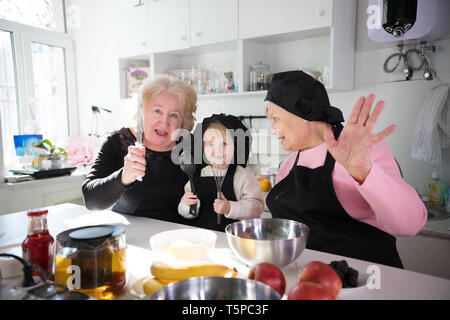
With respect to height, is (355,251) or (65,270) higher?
(65,270)

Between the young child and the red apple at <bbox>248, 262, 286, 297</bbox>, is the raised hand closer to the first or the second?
the young child

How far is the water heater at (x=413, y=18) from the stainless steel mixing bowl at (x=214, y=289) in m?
1.79

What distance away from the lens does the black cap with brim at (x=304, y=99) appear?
50.6 inches

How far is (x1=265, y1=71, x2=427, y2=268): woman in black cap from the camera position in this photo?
3.40ft

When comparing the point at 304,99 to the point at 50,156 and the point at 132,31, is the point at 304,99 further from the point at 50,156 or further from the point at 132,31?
the point at 50,156

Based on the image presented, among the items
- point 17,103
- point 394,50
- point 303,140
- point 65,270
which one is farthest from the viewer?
point 17,103

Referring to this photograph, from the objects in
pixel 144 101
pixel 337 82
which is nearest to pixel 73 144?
pixel 144 101

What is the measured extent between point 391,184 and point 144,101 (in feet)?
3.92

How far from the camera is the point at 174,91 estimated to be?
1768 millimetres

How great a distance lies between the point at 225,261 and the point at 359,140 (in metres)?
0.50

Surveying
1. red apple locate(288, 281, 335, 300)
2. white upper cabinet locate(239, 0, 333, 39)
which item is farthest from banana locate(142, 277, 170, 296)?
white upper cabinet locate(239, 0, 333, 39)

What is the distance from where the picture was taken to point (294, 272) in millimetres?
908

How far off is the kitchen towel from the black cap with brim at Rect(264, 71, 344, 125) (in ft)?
3.42

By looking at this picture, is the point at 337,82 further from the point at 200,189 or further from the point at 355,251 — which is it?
the point at 355,251
